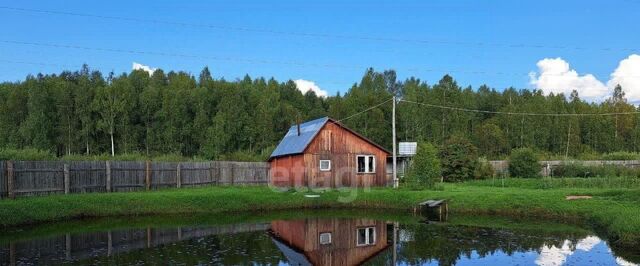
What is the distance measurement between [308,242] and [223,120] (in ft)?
137

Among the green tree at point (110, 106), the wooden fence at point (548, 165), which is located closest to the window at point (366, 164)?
the wooden fence at point (548, 165)

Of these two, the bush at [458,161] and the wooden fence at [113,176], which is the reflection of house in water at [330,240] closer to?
the wooden fence at [113,176]

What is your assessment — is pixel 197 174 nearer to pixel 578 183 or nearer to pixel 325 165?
pixel 325 165

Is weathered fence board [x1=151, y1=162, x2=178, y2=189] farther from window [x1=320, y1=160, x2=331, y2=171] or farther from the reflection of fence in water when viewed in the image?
the reflection of fence in water

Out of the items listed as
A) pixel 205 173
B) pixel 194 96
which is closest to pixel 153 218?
pixel 205 173

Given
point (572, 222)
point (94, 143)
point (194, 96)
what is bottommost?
point (572, 222)

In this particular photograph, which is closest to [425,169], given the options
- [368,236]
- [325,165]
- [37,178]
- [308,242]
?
[325,165]

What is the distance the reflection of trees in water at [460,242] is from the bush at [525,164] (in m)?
21.3

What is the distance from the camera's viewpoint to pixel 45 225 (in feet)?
65.1

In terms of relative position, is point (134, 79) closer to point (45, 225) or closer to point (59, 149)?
point (59, 149)

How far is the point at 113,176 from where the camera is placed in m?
27.2

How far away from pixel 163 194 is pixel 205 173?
6.22 metres

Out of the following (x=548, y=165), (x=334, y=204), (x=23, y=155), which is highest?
(x=23, y=155)

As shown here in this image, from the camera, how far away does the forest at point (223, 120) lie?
184ft
